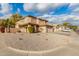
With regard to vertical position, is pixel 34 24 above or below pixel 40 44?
above

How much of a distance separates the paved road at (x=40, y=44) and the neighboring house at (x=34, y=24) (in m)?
0.08

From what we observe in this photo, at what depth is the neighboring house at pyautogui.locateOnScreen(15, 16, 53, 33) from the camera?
7.30 feet

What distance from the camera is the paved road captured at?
7.19 feet

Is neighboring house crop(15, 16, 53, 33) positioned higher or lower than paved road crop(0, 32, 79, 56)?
higher

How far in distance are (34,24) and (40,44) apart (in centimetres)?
31

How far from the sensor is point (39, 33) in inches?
88.4

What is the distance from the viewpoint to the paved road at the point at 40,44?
2191 millimetres

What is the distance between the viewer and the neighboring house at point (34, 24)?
7.30ft

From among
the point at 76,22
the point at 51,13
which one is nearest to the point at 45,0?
the point at 51,13

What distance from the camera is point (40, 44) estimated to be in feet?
7.29

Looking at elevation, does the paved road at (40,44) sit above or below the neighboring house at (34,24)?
below

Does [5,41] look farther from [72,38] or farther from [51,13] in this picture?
[72,38]

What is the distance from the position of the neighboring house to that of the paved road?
0.08 meters

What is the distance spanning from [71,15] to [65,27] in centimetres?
20
